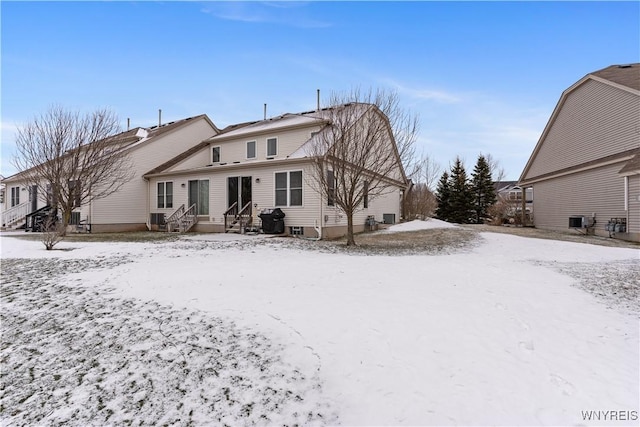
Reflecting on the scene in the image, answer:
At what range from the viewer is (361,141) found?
10.3 meters

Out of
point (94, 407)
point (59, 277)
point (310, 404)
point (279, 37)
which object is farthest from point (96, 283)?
point (279, 37)

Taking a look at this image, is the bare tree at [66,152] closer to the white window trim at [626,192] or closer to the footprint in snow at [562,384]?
the footprint in snow at [562,384]

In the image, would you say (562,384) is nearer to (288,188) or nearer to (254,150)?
(288,188)

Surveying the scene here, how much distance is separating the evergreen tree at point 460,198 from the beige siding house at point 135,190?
78.3 ft

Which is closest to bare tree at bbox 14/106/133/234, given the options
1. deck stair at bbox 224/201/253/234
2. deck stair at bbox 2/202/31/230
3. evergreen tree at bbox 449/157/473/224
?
deck stair at bbox 224/201/253/234

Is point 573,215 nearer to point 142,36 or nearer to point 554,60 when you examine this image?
point 554,60

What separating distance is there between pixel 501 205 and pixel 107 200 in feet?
96.7

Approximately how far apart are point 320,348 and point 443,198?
3098cm

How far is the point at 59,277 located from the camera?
603cm

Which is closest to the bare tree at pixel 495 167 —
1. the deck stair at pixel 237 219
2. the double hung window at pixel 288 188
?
the double hung window at pixel 288 188

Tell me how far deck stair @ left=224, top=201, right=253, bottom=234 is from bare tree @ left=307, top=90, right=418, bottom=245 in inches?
193

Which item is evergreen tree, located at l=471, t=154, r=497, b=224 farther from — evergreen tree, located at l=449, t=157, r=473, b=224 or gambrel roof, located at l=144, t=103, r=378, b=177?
gambrel roof, located at l=144, t=103, r=378, b=177

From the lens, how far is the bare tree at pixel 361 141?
10.3 meters

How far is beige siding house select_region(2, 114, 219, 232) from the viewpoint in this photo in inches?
671
